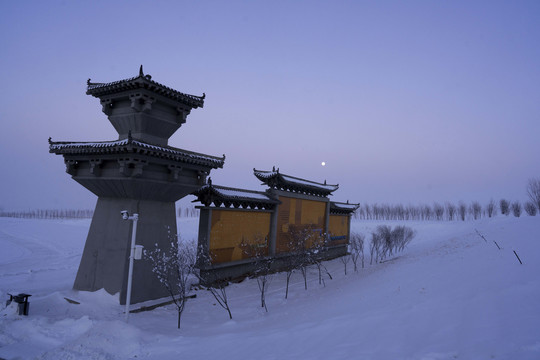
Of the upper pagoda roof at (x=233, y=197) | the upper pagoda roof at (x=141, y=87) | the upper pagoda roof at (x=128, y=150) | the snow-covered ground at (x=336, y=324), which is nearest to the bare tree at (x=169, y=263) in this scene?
the snow-covered ground at (x=336, y=324)

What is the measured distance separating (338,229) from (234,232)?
1575cm

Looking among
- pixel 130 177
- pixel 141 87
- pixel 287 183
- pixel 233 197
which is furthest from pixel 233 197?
pixel 141 87

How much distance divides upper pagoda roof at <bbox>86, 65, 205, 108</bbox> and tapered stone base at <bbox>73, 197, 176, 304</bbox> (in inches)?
189

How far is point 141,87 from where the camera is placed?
12.9 m

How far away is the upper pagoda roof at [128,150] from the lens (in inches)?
457

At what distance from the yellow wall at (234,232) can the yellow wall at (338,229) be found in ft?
35.3

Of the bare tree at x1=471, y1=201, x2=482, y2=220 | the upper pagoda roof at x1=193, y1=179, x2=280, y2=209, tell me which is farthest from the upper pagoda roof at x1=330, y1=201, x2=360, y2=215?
the bare tree at x1=471, y1=201, x2=482, y2=220

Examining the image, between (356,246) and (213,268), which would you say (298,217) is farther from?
(213,268)

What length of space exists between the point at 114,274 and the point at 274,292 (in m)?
8.14

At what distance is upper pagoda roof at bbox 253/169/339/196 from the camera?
69.0ft

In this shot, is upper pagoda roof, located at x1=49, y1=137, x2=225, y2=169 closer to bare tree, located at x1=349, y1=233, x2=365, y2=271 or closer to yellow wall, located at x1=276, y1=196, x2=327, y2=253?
yellow wall, located at x1=276, y1=196, x2=327, y2=253

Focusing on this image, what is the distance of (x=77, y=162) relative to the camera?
13.5 m

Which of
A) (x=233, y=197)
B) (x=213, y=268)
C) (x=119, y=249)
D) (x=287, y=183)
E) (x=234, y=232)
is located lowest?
(x=213, y=268)

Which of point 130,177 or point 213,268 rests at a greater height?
point 130,177
